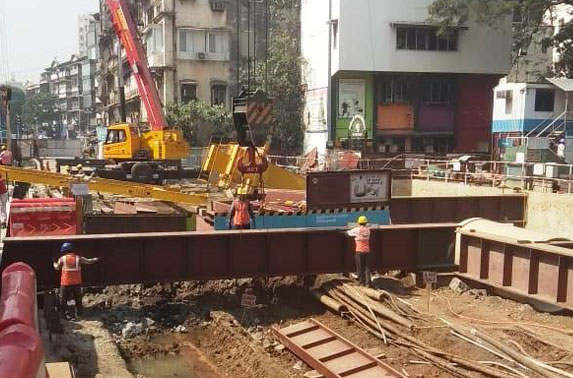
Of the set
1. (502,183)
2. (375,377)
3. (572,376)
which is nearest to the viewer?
(572,376)

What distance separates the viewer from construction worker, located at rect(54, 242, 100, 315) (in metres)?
9.32

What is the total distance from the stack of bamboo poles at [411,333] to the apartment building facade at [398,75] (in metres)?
28.1

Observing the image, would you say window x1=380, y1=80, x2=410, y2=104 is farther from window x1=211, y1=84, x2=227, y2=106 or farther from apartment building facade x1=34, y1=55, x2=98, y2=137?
apartment building facade x1=34, y1=55, x2=98, y2=137

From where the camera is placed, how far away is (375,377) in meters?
7.68

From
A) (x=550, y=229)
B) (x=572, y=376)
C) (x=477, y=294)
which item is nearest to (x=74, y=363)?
(x=572, y=376)

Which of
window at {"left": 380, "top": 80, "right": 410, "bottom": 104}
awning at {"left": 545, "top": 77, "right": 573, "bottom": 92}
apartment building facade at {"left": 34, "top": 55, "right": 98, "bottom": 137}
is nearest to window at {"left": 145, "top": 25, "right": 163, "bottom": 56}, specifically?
window at {"left": 380, "top": 80, "right": 410, "bottom": 104}

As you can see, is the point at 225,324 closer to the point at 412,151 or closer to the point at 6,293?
the point at 6,293

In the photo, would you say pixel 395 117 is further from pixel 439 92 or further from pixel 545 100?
pixel 545 100

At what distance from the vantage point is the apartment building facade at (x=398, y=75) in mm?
38031

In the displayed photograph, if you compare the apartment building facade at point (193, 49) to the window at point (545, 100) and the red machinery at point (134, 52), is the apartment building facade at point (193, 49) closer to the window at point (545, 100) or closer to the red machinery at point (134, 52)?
the red machinery at point (134, 52)

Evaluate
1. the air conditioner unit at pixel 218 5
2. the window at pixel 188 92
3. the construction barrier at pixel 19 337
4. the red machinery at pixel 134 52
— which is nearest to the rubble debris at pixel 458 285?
the construction barrier at pixel 19 337

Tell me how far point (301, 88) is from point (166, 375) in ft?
116

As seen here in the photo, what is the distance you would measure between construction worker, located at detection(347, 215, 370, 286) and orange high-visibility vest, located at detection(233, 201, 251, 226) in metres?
2.49

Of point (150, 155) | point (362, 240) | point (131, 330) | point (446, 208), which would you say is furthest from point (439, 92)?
point (131, 330)
